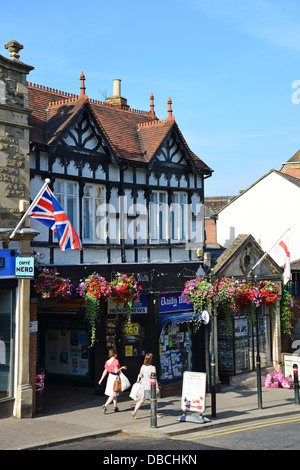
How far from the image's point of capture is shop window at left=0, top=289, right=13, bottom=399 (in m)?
15.5

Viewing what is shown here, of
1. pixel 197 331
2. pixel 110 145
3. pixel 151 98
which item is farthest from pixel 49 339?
pixel 151 98

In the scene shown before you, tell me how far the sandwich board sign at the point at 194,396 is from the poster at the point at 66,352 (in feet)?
16.3

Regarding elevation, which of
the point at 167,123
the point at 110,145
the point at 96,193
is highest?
the point at 167,123

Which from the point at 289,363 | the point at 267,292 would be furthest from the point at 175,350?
the point at 289,363

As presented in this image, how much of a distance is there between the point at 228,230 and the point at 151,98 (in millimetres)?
14382

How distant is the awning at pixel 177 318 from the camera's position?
66.6 feet

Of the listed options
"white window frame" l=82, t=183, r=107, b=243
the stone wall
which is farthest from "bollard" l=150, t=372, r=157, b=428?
"white window frame" l=82, t=183, r=107, b=243

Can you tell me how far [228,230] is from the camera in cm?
3697

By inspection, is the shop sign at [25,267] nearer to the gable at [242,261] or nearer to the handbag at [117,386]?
the handbag at [117,386]

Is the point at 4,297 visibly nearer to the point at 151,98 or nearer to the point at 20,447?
the point at 20,447

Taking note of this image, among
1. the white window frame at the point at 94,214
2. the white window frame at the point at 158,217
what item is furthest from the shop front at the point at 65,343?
the white window frame at the point at 158,217

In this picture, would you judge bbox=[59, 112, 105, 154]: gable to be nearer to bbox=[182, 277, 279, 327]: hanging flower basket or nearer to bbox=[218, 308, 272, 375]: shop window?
bbox=[182, 277, 279, 327]: hanging flower basket

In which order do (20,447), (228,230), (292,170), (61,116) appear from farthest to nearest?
(292,170), (228,230), (61,116), (20,447)

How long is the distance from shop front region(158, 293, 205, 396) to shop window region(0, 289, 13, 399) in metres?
5.87
